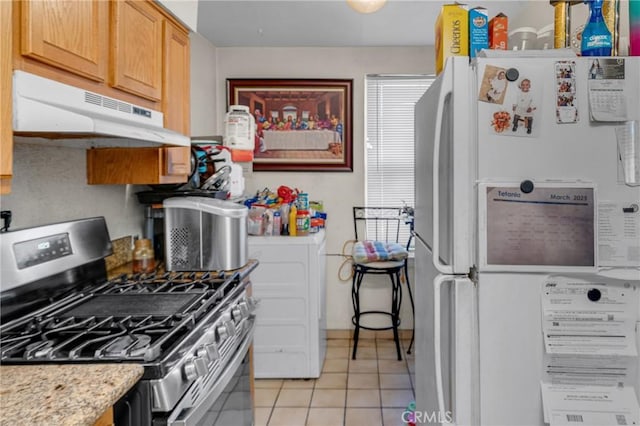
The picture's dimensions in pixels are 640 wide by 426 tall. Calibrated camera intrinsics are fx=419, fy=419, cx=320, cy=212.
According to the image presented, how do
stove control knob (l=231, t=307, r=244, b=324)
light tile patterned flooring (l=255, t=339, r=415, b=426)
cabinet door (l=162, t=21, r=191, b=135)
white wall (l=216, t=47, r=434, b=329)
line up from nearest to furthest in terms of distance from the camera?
stove control knob (l=231, t=307, r=244, b=324) → cabinet door (l=162, t=21, r=191, b=135) → light tile patterned flooring (l=255, t=339, r=415, b=426) → white wall (l=216, t=47, r=434, b=329)

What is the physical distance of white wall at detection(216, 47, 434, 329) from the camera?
141 inches

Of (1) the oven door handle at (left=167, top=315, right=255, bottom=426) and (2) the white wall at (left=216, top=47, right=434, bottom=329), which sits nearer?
(1) the oven door handle at (left=167, top=315, right=255, bottom=426)

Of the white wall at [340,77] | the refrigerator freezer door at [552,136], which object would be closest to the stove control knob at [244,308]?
the refrigerator freezer door at [552,136]

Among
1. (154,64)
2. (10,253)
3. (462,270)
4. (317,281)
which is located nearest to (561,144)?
(462,270)

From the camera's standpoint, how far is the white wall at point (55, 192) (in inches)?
58.4

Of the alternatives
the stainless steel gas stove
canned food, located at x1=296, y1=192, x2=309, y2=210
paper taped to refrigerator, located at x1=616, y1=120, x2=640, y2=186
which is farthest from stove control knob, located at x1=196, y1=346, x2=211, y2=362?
canned food, located at x1=296, y1=192, x2=309, y2=210

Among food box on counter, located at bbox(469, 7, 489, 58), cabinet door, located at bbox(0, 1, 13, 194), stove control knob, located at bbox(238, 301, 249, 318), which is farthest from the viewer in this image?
stove control knob, located at bbox(238, 301, 249, 318)

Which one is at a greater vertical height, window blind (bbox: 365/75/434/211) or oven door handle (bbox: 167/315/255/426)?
window blind (bbox: 365/75/434/211)

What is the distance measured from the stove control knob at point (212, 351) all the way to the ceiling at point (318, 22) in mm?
2216

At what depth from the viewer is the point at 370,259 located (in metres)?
3.19

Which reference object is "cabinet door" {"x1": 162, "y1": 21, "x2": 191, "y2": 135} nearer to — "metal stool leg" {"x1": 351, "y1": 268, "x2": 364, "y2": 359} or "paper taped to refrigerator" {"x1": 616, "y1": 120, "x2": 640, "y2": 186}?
"paper taped to refrigerator" {"x1": 616, "y1": 120, "x2": 640, "y2": 186}

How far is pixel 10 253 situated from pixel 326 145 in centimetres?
260

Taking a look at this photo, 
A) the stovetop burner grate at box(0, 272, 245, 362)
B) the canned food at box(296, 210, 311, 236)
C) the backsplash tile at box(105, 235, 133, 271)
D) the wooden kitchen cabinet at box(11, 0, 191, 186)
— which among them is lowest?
the stovetop burner grate at box(0, 272, 245, 362)

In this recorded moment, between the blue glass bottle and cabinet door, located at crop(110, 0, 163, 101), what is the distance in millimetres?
1519
